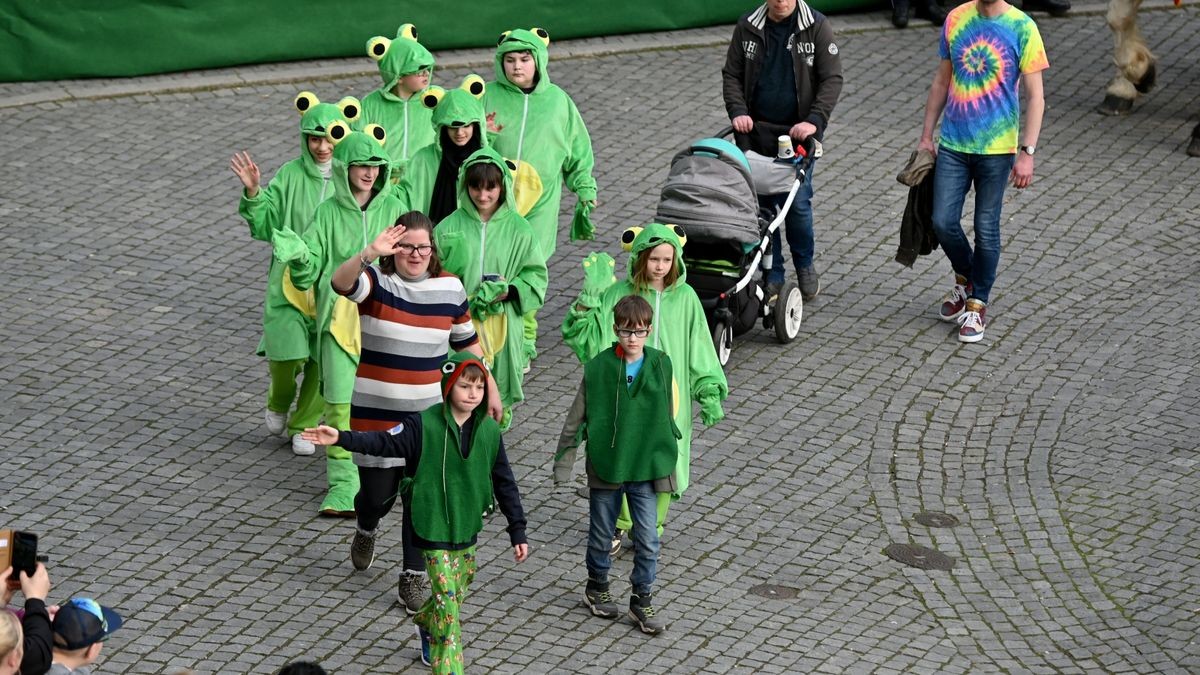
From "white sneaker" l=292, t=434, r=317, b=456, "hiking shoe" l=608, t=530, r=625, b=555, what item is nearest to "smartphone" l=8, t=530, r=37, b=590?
"hiking shoe" l=608, t=530, r=625, b=555

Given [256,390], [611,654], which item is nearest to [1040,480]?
[611,654]

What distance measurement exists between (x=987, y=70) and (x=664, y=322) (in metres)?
3.62

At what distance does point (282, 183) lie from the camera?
1070cm

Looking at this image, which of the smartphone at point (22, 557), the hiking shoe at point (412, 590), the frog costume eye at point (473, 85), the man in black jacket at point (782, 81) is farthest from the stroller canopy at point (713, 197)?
the smartphone at point (22, 557)

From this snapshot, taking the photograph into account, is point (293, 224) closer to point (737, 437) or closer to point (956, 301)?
point (737, 437)

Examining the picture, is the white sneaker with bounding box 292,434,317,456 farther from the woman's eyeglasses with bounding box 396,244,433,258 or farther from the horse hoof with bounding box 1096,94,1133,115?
the horse hoof with bounding box 1096,94,1133,115

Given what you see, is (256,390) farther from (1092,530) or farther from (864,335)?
(1092,530)

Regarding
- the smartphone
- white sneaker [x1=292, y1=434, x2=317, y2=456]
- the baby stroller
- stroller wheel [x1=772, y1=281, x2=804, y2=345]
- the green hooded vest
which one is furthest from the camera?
stroller wheel [x1=772, y1=281, x2=804, y2=345]

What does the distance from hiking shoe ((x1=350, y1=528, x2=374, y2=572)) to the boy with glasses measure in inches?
39.8

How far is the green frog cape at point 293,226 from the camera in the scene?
10.6 metres

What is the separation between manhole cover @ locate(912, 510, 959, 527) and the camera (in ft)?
Result: 34.6

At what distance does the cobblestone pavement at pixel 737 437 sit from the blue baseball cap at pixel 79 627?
6.68 feet

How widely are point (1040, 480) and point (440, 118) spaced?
3.79m

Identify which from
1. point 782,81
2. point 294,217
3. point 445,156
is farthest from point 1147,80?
point 294,217
